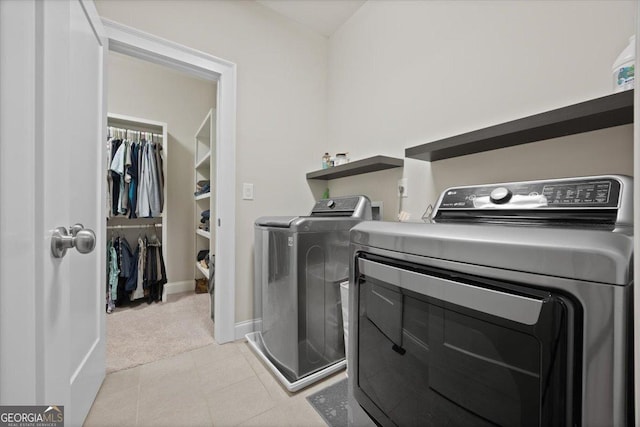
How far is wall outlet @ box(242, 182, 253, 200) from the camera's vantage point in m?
1.93

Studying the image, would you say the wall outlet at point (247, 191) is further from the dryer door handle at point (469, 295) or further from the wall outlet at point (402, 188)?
the dryer door handle at point (469, 295)

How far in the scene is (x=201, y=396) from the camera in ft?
4.23

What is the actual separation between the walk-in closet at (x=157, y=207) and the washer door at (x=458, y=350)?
1.47m

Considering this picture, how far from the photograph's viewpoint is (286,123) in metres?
2.14

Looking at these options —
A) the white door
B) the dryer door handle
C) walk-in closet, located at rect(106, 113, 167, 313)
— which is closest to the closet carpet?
walk-in closet, located at rect(106, 113, 167, 313)

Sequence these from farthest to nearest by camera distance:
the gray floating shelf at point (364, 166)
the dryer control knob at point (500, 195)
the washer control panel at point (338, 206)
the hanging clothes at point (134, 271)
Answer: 1. the hanging clothes at point (134, 271)
2. the washer control panel at point (338, 206)
3. the gray floating shelf at point (364, 166)
4. the dryer control knob at point (500, 195)

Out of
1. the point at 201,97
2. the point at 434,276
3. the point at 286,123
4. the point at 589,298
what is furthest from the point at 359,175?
the point at 201,97

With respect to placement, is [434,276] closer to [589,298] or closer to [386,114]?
[589,298]

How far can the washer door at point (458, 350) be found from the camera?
485mm

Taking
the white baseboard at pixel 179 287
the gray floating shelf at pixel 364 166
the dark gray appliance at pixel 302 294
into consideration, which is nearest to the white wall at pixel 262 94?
the gray floating shelf at pixel 364 166

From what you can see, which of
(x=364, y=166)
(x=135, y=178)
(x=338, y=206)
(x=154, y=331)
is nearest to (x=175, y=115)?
(x=135, y=178)

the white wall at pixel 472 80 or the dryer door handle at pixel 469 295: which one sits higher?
the white wall at pixel 472 80

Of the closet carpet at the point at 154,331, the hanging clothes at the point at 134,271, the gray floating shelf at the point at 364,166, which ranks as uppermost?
the gray floating shelf at the point at 364,166

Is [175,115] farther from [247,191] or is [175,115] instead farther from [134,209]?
[247,191]
